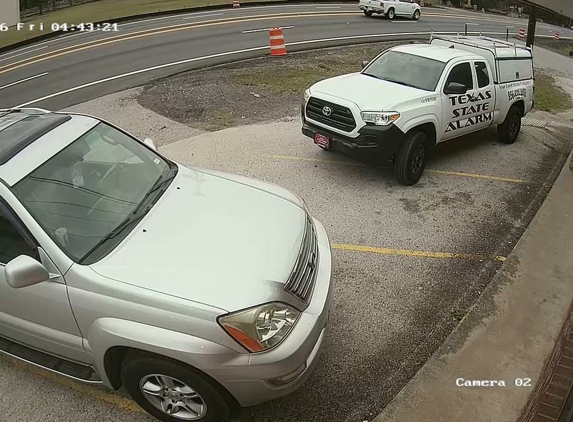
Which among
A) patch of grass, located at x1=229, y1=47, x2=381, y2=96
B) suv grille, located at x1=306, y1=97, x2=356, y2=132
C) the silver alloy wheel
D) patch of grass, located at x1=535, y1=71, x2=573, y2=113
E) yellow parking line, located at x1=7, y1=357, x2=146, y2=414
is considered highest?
suv grille, located at x1=306, y1=97, x2=356, y2=132

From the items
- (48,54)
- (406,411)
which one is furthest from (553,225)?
(48,54)

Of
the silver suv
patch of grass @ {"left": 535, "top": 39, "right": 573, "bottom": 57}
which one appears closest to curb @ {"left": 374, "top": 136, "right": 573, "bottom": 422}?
the silver suv

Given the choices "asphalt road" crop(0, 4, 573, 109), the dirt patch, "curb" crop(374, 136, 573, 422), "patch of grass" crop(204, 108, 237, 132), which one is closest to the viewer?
"curb" crop(374, 136, 573, 422)

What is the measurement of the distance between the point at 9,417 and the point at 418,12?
109 feet

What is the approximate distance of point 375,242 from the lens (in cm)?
604

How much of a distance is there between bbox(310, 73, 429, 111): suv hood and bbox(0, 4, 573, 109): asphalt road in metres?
8.21

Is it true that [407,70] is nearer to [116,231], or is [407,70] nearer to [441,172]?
[441,172]

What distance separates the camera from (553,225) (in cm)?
629

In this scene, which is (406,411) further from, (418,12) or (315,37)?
(418,12)

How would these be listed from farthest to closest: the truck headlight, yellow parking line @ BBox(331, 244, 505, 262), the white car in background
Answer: the white car in background, the truck headlight, yellow parking line @ BBox(331, 244, 505, 262)

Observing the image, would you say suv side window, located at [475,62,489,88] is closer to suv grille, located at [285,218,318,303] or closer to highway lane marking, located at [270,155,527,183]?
highway lane marking, located at [270,155,527,183]

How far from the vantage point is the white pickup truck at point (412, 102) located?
23.4 ft

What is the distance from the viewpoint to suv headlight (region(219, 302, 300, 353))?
307cm

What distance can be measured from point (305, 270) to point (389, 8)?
29831 millimetres
